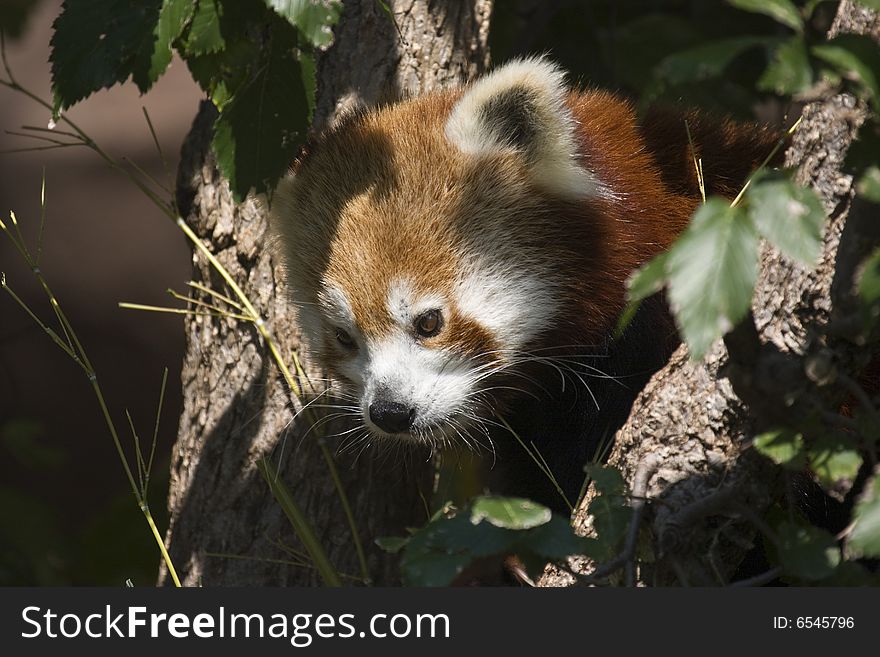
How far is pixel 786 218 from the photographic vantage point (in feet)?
4.75

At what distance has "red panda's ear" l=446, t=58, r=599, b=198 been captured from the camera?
8.75 feet

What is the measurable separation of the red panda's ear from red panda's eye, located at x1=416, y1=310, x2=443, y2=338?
18.7 inches

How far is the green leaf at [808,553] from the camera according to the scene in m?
1.77

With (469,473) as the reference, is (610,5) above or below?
above

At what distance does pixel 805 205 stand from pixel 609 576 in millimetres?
998

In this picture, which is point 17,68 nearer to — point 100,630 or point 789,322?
point 100,630

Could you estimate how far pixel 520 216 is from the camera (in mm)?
2775

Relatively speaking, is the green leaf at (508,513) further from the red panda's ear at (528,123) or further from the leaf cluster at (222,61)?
the red panda's ear at (528,123)

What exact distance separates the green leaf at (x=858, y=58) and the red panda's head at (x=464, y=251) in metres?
1.23

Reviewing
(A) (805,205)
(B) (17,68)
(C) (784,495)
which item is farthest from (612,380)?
(B) (17,68)

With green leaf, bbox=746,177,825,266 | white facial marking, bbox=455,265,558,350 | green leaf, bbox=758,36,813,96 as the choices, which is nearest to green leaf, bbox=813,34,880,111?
green leaf, bbox=758,36,813,96

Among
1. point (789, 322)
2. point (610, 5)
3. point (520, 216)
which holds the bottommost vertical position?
point (789, 322)

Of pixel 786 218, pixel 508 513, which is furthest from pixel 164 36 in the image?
pixel 786 218

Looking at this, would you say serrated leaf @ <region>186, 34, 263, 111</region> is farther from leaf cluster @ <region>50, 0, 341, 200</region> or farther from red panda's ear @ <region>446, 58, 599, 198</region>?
red panda's ear @ <region>446, 58, 599, 198</region>
